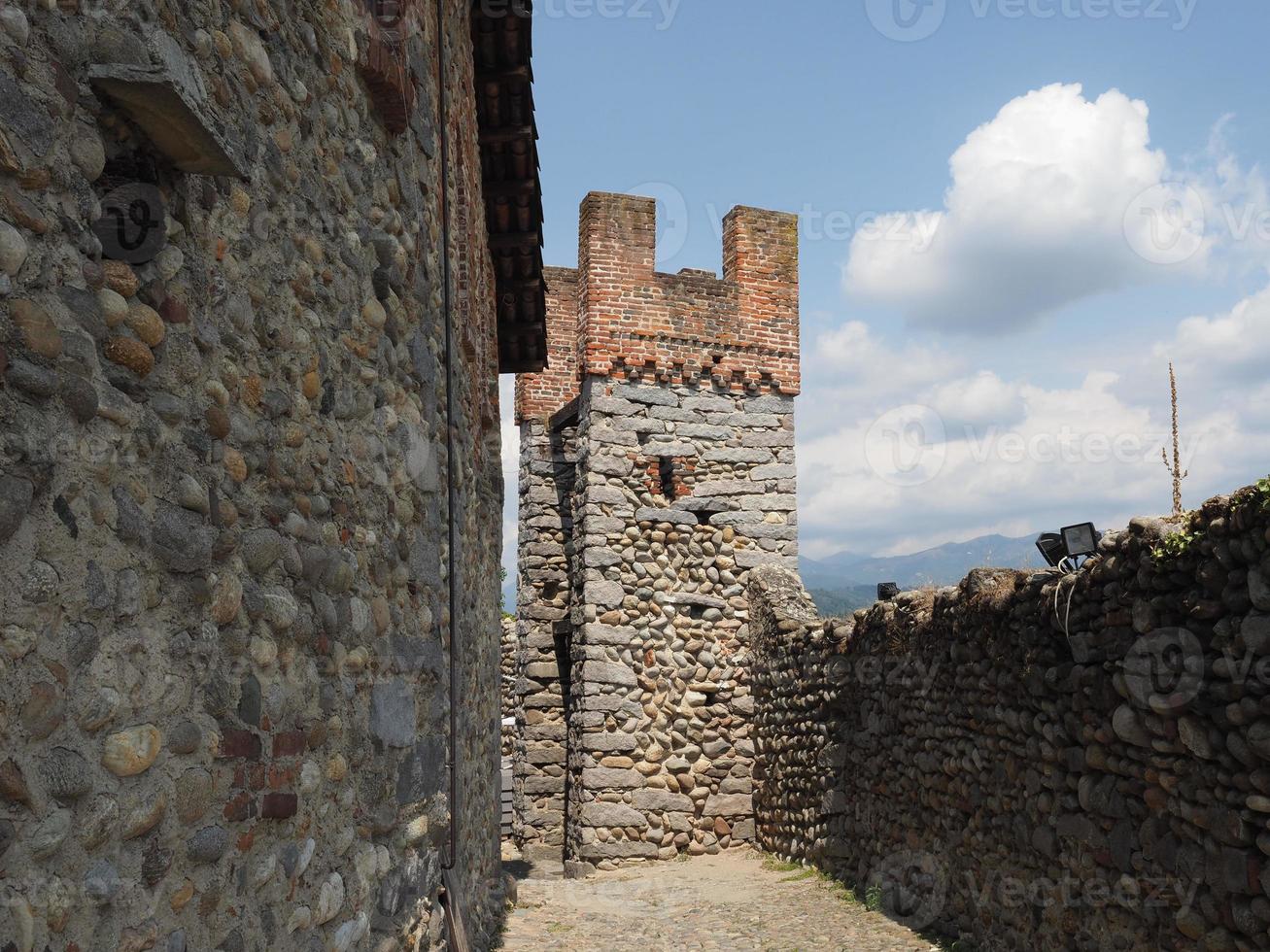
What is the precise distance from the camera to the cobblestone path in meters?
7.45

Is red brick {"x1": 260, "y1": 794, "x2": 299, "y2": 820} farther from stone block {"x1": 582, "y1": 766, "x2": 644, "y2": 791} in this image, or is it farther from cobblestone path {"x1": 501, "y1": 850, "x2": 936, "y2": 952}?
stone block {"x1": 582, "y1": 766, "x2": 644, "y2": 791}

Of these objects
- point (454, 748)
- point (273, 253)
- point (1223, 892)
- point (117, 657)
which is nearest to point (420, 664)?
point (454, 748)

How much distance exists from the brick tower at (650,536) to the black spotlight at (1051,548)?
5.87m

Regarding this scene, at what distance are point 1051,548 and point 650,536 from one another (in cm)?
609

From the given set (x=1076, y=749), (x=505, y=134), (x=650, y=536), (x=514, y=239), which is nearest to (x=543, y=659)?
(x=650, y=536)

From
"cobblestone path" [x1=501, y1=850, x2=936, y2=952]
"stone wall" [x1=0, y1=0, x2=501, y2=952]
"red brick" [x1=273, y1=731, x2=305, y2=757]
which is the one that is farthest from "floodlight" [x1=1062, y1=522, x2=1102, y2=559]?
"red brick" [x1=273, y1=731, x2=305, y2=757]

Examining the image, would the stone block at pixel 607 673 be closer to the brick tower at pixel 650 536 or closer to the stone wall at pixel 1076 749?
the brick tower at pixel 650 536

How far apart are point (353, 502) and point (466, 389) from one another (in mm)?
3249

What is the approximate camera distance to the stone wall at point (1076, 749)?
466 centimetres

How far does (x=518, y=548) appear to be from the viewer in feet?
43.3

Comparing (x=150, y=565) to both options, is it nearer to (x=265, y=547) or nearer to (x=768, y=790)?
(x=265, y=547)

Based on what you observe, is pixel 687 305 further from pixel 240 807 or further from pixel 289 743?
pixel 240 807

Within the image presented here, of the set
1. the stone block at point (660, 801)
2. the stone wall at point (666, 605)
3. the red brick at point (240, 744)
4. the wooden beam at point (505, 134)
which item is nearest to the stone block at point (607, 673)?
the stone wall at point (666, 605)

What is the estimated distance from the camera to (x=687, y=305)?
12469mm
